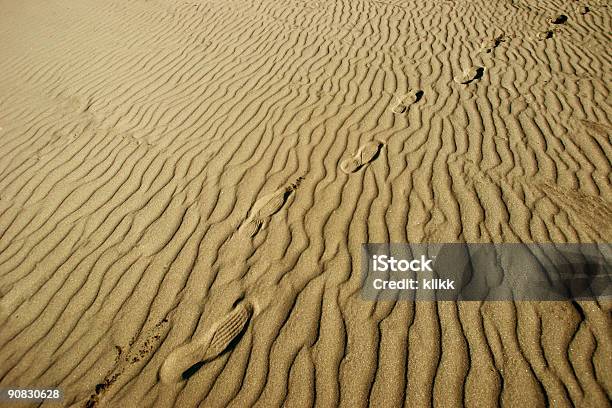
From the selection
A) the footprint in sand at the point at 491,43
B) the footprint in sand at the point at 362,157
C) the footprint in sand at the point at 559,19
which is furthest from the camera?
the footprint in sand at the point at 559,19

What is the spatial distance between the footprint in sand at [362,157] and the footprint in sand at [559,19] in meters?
5.74

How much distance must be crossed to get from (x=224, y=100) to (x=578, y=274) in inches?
185

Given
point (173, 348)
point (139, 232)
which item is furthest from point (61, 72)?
point (173, 348)

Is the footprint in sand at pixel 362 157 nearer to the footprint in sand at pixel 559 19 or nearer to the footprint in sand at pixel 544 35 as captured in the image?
the footprint in sand at pixel 544 35

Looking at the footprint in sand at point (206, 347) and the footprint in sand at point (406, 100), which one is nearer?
the footprint in sand at point (206, 347)

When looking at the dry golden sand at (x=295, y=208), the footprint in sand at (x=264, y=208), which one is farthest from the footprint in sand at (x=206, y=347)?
the footprint in sand at (x=264, y=208)

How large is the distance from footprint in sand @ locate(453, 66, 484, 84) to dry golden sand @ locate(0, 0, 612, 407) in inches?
1.8

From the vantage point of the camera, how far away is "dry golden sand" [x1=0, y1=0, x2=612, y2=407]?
2311 millimetres

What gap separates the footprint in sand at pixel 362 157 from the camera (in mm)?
3732

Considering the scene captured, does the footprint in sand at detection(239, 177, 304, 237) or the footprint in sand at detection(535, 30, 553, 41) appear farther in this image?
the footprint in sand at detection(535, 30, 553, 41)

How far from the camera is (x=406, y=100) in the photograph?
15.4ft

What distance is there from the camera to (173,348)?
249cm

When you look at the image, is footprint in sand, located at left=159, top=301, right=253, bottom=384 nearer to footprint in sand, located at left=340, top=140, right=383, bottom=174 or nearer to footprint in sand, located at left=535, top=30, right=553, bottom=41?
footprint in sand, located at left=340, top=140, right=383, bottom=174

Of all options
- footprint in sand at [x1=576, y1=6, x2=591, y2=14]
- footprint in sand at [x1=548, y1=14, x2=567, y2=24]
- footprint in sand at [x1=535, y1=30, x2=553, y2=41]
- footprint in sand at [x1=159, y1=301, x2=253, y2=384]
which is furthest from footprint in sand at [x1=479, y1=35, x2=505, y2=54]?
footprint in sand at [x1=159, y1=301, x2=253, y2=384]
